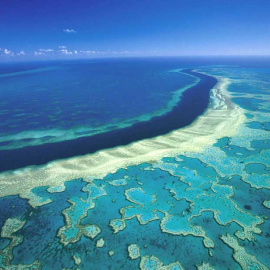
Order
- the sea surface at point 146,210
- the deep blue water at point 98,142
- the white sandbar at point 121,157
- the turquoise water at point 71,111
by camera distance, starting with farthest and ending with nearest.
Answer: the turquoise water at point 71,111
the deep blue water at point 98,142
the white sandbar at point 121,157
the sea surface at point 146,210

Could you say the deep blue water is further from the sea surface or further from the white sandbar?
the white sandbar

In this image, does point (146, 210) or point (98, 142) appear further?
point (98, 142)

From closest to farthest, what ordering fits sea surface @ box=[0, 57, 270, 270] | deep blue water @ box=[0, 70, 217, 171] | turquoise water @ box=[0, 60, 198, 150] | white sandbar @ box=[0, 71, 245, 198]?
1. sea surface @ box=[0, 57, 270, 270]
2. white sandbar @ box=[0, 71, 245, 198]
3. deep blue water @ box=[0, 70, 217, 171]
4. turquoise water @ box=[0, 60, 198, 150]

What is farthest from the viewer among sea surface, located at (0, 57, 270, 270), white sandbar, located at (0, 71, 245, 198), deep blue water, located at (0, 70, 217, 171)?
deep blue water, located at (0, 70, 217, 171)

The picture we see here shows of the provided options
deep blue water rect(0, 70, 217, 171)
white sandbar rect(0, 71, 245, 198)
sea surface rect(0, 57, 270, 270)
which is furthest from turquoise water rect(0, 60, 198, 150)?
white sandbar rect(0, 71, 245, 198)

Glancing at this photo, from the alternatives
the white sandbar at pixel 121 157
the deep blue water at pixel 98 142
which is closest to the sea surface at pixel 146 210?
the deep blue water at pixel 98 142

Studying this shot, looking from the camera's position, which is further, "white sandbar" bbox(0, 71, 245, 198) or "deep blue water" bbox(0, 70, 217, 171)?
"deep blue water" bbox(0, 70, 217, 171)

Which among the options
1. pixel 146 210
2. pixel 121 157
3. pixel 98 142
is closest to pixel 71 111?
pixel 98 142

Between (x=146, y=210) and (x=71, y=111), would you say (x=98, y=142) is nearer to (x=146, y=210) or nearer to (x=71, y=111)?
(x=146, y=210)

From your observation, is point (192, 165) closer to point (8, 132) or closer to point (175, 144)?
point (175, 144)

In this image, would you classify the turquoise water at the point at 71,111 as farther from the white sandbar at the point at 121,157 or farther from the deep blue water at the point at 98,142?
the white sandbar at the point at 121,157

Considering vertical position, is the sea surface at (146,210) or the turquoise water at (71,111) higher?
the turquoise water at (71,111)
